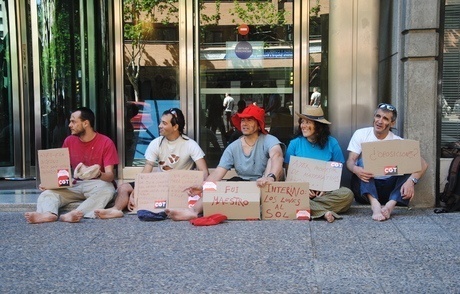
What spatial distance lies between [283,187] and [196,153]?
1236 millimetres

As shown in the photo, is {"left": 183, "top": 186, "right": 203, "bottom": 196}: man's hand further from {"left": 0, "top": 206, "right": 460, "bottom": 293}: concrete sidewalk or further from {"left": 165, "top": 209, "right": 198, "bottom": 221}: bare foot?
{"left": 0, "top": 206, "right": 460, "bottom": 293}: concrete sidewalk

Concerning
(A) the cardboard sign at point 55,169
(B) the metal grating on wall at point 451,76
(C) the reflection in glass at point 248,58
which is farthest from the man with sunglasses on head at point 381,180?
(A) the cardboard sign at point 55,169

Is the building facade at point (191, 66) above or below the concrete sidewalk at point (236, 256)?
above

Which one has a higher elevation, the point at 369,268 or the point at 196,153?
the point at 196,153

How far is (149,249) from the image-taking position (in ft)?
18.7

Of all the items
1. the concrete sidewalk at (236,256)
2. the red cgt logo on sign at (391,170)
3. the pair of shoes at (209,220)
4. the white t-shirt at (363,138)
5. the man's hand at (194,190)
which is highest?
the white t-shirt at (363,138)

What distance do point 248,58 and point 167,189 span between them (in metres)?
2.85

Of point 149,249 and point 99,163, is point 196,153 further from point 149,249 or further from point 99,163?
point 149,249

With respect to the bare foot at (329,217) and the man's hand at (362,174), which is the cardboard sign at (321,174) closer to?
the man's hand at (362,174)

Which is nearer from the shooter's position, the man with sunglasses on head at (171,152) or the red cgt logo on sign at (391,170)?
the red cgt logo on sign at (391,170)

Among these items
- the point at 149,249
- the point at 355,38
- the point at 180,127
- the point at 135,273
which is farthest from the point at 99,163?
the point at 355,38

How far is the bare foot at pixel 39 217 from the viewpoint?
A: 6.84 meters

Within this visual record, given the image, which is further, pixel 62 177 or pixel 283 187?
pixel 62 177

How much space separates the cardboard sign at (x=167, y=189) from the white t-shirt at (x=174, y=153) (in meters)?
0.38
